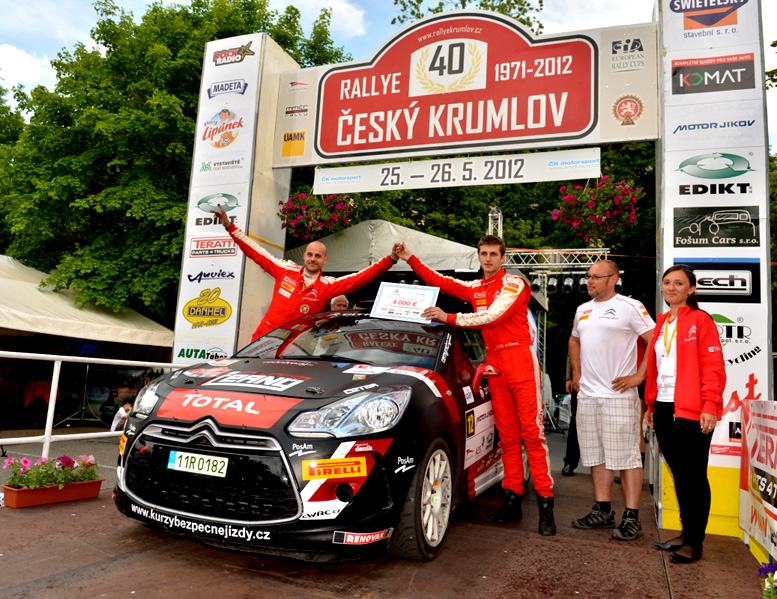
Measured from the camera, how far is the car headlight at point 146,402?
128 inches

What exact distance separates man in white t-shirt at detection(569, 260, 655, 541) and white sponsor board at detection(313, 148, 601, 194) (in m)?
2.77

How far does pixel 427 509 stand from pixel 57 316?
983 centimetres

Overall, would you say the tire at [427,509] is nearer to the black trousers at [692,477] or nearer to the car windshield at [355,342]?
the car windshield at [355,342]

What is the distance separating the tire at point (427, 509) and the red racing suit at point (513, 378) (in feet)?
3.00

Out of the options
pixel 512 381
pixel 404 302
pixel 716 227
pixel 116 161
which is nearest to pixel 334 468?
pixel 404 302

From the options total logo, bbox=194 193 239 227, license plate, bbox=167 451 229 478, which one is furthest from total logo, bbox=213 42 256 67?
Result: license plate, bbox=167 451 229 478

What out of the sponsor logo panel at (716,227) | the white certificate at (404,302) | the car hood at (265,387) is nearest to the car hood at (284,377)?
the car hood at (265,387)

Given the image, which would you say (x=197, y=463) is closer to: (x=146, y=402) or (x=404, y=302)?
(x=146, y=402)

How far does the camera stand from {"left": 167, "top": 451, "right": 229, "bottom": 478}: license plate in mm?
2807

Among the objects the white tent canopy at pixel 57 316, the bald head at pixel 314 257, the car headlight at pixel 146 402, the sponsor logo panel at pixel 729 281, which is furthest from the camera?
the white tent canopy at pixel 57 316

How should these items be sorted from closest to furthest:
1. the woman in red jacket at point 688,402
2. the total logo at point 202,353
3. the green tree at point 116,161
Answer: the woman in red jacket at point 688,402
the total logo at point 202,353
the green tree at point 116,161

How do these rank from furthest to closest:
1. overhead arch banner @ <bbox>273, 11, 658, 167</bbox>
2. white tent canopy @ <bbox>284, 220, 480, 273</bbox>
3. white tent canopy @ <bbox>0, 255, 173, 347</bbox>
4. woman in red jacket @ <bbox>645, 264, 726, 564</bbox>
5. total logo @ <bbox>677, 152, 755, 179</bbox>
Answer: white tent canopy @ <bbox>284, 220, 480, 273</bbox> < white tent canopy @ <bbox>0, 255, 173, 347</bbox> < overhead arch banner @ <bbox>273, 11, 658, 167</bbox> < total logo @ <bbox>677, 152, 755, 179</bbox> < woman in red jacket @ <bbox>645, 264, 726, 564</bbox>

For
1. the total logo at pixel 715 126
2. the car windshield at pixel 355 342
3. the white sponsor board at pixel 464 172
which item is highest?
the white sponsor board at pixel 464 172

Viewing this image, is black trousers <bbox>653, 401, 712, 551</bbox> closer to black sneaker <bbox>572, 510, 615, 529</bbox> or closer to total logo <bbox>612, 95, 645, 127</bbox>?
black sneaker <bbox>572, 510, 615, 529</bbox>
